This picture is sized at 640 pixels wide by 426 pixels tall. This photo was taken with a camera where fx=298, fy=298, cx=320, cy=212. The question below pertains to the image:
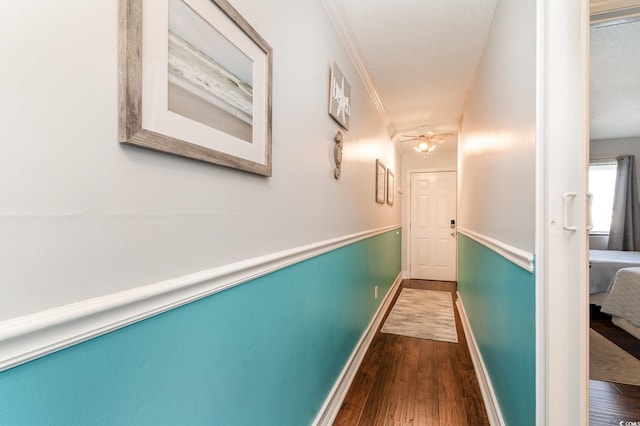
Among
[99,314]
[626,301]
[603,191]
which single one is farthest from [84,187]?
[603,191]

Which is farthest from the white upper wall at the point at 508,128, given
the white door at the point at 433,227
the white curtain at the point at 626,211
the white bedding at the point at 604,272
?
the white curtain at the point at 626,211

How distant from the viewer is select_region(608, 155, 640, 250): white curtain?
14.7 feet

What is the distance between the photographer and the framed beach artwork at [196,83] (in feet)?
1.85

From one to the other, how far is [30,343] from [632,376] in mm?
3174

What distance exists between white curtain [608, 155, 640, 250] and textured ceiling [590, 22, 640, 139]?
551 mm

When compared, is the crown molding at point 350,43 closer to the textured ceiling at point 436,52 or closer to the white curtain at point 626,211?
the textured ceiling at point 436,52

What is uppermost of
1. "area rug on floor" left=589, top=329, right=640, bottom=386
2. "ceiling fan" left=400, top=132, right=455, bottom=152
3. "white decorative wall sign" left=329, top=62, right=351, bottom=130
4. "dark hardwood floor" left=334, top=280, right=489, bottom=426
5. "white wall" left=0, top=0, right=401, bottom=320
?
"ceiling fan" left=400, top=132, right=455, bottom=152

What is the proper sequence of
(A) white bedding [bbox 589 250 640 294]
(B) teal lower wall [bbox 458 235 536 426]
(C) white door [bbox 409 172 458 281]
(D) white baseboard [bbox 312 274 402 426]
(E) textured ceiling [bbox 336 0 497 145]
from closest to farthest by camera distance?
(B) teal lower wall [bbox 458 235 536 426], (D) white baseboard [bbox 312 274 402 426], (E) textured ceiling [bbox 336 0 497 145], (A) white bedding [bbox 589 250 640 294], (C) white door [bbox 409 172 458 281]

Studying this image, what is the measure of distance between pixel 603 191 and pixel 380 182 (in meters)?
4.27

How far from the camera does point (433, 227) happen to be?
5.16 metres

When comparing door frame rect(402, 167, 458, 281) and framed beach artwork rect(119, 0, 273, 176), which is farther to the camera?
door frame rect(402, 167, 458, 281)

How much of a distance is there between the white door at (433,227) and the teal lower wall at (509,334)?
3.04 m

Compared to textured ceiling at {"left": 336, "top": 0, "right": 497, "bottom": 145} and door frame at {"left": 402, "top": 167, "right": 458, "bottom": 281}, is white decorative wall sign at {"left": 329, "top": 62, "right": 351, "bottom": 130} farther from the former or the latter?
door frame at {"left": 402, "top": 167, "right": 458, "bottom": 281}

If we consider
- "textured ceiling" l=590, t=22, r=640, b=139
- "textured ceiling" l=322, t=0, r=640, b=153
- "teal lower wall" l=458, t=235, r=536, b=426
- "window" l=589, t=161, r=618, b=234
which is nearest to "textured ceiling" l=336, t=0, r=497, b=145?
"textured ceiling" l=322, t=0, r=640, b=153
